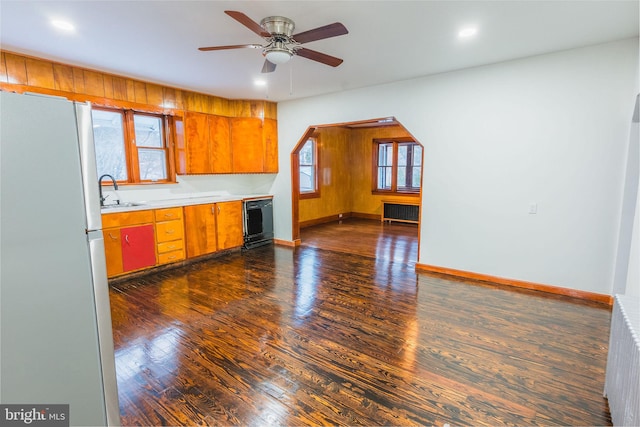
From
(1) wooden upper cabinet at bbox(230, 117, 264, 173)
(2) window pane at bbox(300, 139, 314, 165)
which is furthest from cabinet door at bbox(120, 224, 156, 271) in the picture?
(2) window pane at bbox(300, 139, 314, 165)

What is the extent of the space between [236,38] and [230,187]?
3428 mm

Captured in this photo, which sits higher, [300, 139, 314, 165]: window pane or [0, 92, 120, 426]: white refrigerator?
[300, 139, 314, 165]: window pane

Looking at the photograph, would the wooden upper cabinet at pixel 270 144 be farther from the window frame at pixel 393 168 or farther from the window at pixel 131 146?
the window frame at pixel 393 168

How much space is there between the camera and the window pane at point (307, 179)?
793cm

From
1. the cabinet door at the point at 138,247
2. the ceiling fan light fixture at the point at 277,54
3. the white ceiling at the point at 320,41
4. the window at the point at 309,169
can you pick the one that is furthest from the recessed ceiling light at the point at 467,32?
the window at the point at 309,169

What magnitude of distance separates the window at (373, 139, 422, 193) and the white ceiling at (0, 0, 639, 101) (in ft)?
14.2

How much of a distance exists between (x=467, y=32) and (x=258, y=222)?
4.31m

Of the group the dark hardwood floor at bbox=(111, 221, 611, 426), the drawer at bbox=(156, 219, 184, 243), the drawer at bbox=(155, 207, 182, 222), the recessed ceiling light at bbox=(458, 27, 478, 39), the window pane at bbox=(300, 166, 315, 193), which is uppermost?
the recessed ceiling light at bbox=(458, 27, 478, 39)

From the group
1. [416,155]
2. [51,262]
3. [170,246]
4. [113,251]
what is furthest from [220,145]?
[416,155]

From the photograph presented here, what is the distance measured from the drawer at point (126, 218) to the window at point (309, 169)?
13.1 feet

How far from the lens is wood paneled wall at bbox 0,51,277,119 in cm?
349

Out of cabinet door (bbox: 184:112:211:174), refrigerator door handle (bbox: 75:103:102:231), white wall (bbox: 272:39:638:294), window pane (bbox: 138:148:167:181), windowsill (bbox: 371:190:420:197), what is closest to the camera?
refrigerator door handle (bbox: 75:103:102:231)

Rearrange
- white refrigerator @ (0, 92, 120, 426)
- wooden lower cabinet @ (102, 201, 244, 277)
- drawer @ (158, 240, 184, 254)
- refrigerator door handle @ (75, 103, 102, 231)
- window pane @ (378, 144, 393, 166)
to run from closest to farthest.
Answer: white refrigerator @ (0, 92, 120, 426) < refrigerator door handle @ (75, 103, 102, 231) < wooden lower cabinet @ (102, 201, 244, 277) < drawer @ (158, 240, 184, 254) < window pane @ (378, 144, 393, 166)

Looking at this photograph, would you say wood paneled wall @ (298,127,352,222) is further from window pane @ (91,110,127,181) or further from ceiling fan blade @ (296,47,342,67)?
ceiling fan blade @ (296,47,342,67)
